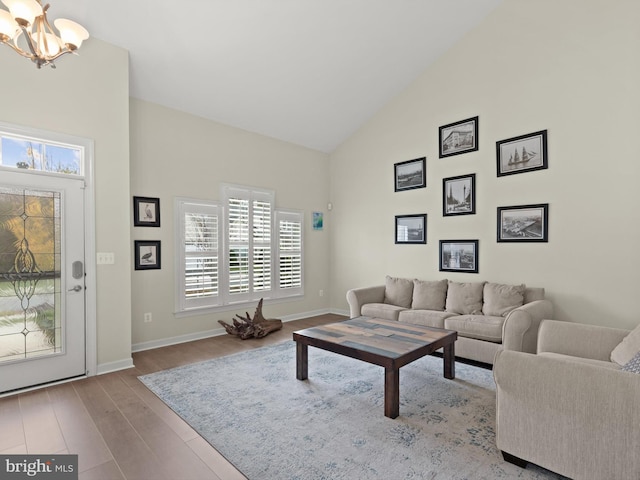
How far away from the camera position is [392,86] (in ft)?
17.1

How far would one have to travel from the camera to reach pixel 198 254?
471cm

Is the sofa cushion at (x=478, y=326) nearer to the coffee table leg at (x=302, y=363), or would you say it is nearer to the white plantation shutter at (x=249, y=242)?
the coffee table leg at (x=302, y=363)

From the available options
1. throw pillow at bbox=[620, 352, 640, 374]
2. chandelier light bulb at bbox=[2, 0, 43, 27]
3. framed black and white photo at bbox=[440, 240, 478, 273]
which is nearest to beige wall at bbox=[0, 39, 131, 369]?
chandelier light bulb at bbox=[2, 0, 43, 27]

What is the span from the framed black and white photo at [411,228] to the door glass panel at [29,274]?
4365 millimetres

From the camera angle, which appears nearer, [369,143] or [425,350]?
[425,350]

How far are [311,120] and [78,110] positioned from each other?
3.18m

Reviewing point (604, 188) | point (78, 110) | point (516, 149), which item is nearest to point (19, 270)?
point (78, 110)

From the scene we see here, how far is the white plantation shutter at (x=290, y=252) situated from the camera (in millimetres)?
5762

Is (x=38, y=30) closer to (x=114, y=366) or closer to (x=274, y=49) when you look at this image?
(x=274, y=49)

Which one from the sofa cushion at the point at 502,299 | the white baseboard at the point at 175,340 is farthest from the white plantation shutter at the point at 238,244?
the sofa cushion at the point at 502,299

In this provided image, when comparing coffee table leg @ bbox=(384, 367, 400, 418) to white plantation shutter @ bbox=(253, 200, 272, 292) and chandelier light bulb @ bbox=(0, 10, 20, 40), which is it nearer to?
white plantation shutter @ bbox=(253, 200, 272, 292)

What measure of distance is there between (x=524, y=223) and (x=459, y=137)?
1.47 m

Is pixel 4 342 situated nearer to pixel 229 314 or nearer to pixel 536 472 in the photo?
pixel 229 314

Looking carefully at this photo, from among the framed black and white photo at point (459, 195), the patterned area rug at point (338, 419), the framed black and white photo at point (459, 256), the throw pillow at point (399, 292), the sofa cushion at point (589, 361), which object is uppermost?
the framed black and white photo at point (459, 195)
